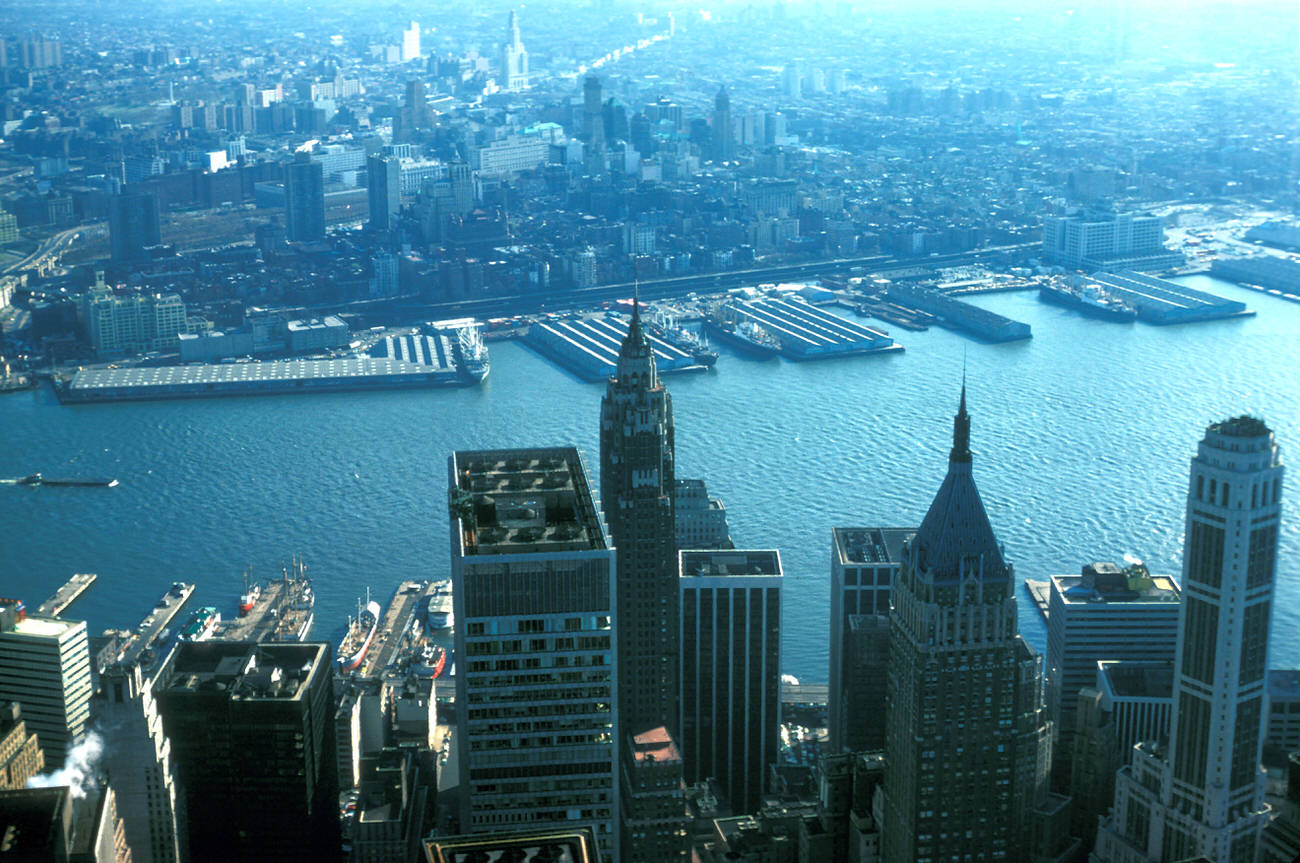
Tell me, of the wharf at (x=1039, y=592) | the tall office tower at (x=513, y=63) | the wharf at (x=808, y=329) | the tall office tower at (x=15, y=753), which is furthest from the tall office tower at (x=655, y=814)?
the tall office tower at (x=513, y=63)

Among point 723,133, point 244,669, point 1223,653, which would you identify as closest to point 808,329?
point 1223,653

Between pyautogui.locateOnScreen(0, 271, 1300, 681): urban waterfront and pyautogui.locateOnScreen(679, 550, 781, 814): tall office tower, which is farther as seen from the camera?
pyautogui.locateOnScreen(0, 271, 1300, 681): urban waterfront

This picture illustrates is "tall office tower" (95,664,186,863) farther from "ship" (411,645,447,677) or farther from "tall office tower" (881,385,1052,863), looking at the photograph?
"ship" (411,645,447,677)

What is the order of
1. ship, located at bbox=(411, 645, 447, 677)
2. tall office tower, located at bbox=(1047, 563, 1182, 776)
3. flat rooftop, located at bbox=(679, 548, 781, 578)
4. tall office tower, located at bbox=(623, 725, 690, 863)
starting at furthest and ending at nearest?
ship, located at bbox=(411, 645, 447, 677), tall office tower, located at bbox=(1047, 563, 1182, 776), flat rooftop, located at bbox=(679, 548, 781, 578), tall office tower, located at bbox=(623, 725, 690, 863)

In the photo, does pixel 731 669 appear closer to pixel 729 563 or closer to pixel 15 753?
pixel 729 563

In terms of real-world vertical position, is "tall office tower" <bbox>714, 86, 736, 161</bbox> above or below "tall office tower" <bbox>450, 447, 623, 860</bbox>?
above

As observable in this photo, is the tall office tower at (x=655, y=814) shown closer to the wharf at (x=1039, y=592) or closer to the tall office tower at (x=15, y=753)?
the tall office tower at (x=15, y=753)

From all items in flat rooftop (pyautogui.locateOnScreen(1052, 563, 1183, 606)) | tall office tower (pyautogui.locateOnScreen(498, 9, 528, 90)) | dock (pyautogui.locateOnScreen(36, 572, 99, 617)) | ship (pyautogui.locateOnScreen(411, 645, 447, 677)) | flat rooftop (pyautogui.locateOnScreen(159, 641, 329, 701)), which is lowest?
ship (pyautogui.locateOnScreen(411, 645, 447, 677))

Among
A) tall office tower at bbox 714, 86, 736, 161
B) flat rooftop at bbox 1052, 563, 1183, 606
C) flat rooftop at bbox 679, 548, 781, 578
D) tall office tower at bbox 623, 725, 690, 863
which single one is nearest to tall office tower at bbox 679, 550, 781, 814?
flat rooftop at bbox 679, 548, 781, 578
